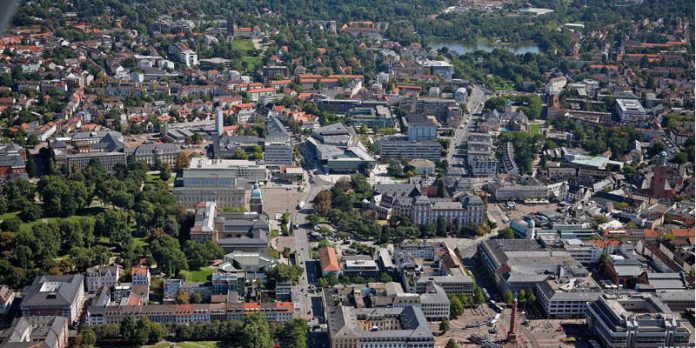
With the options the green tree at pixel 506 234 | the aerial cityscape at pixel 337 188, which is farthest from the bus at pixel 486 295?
the green tree at pixel 506 234

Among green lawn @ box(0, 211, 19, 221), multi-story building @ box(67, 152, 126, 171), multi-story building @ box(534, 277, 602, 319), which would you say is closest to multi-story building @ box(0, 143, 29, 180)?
multi-story building @ box(67, 152, 126, 171)

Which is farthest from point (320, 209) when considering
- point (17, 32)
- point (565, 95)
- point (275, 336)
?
point (17, 32)

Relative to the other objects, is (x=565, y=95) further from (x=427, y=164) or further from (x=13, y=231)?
(x=13, y=231)

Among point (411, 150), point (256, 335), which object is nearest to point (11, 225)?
point (256, 335)

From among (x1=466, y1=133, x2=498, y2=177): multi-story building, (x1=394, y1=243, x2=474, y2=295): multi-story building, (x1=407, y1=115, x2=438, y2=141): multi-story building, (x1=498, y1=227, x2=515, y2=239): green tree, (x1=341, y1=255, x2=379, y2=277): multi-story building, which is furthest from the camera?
(x1=407, y1=115, x2=438, y2=141): multi-story building

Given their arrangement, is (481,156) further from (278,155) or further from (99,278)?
(99,278)

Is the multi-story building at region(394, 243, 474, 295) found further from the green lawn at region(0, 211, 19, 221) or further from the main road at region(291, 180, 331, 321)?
the green lawn at region(0, 211, 19, 221)
